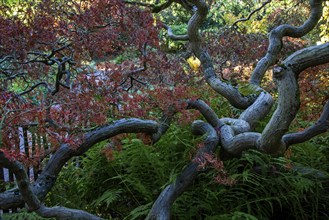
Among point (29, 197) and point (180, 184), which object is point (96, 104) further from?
point (180, 184)

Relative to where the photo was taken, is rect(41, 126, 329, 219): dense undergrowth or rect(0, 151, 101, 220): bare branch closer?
rect(0, 151, 101, 220): bare branch

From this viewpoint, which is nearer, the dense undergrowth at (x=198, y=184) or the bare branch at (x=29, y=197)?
the bare branch at (x=29, y=197)

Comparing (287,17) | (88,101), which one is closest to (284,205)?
(88,101)

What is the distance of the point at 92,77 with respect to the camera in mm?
3166

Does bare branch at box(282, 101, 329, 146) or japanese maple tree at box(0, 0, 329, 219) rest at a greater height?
japanese maple tree at box(0, 0, 329, 219)

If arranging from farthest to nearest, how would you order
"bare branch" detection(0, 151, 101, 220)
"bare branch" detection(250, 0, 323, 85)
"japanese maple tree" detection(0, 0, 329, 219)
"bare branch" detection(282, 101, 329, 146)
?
"bare branch" detection(250, 0, 323, 85)
"bare branch" detection(282, 101, 329, 146)
"japanese maple tree" detection(0, 0, 329, 219)
"bare branch" detection(0, 151, 101, 220)

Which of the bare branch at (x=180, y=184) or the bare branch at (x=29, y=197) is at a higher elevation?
the bare branch at (x=29, y=197)

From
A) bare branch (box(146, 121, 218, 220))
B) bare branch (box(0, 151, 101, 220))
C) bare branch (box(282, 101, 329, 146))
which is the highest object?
bare branch (box(0, 151, 101, 220))

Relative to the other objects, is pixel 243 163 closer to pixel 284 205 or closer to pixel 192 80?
pixel 284 205

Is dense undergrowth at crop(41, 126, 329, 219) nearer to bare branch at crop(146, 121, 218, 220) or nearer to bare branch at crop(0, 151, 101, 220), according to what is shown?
bare branch at crop(146, 121, 218, 220)

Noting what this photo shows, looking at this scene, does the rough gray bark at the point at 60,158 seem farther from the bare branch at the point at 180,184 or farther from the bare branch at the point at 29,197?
the bare branch at the point at 180,184

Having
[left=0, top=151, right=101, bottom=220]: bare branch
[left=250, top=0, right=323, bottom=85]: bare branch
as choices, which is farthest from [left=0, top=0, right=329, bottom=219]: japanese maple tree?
[left=250, top=0, right=323, bottom=85]: bare branch

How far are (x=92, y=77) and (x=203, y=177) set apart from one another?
4.15 ft

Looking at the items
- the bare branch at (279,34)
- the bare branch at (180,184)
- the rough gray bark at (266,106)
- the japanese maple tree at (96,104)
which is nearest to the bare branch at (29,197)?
the japanese maple tree at (96,104)
